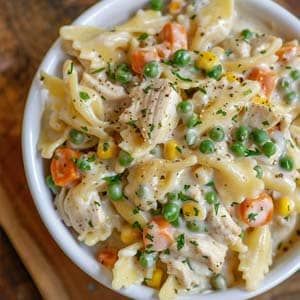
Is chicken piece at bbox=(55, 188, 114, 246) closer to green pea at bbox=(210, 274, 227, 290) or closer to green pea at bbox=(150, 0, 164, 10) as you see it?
green pea at bbox=(210, 274, 227, 290)

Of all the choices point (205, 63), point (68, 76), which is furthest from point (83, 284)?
point (205, 63)

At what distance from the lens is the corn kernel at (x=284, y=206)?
2.43 m

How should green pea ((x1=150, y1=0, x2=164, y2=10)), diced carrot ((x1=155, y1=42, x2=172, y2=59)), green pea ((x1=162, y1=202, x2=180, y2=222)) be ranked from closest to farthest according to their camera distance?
green pea ((x1=162, y1=202, x2=180, y2=222)) → diced carrot ((x1=155, y1=42, x2=172, y2=59)) → green pea ((x1=150, y1=0, x2=164, y2=10))

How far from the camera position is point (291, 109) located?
2527mm

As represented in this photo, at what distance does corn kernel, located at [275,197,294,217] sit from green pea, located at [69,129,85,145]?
2.71 feet

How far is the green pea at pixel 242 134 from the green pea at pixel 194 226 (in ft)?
1.18

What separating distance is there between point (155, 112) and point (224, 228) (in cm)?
51

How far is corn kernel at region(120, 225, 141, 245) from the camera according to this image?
7.94 feet

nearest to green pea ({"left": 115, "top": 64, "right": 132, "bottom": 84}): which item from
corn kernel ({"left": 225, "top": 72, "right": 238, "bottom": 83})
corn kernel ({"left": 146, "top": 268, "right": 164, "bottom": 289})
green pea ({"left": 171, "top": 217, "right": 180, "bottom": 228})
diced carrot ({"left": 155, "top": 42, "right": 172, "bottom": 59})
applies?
diced carrot ({"left": 155, "top": 42, "right": 172, "bottom": 59})

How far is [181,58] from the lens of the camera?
2426 millimetres

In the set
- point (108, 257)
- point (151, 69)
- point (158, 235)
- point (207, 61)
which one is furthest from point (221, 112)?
point (108, 257)

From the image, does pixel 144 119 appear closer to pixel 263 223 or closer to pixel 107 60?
pixel 107 60

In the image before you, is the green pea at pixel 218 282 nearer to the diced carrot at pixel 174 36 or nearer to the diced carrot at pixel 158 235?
the diced carrot at pixel 158 235

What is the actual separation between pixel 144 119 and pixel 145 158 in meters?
0.15
